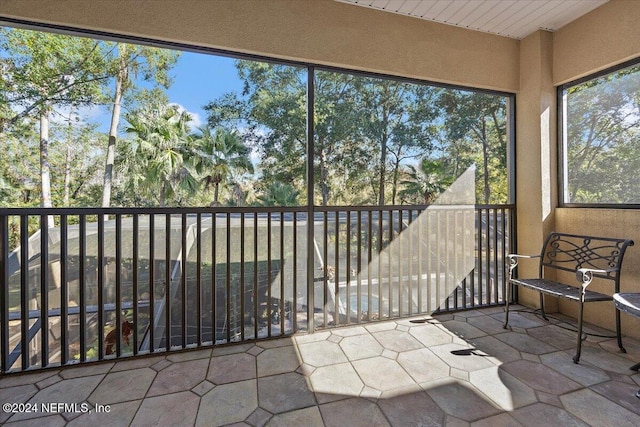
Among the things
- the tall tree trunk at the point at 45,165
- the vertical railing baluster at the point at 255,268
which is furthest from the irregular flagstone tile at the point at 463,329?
the tall tree trunk at the point at 45,165

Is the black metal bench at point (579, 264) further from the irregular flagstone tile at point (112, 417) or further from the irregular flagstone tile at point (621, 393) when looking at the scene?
the irregular flagstone tile at point (112, 417)

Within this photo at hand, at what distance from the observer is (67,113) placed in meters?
1.91

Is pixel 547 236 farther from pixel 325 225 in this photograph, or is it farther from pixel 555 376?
pixel 325 225

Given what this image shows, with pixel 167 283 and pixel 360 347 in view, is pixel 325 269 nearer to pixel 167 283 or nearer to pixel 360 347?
pixel 360 347

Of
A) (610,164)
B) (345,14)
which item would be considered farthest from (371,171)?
(610,164)

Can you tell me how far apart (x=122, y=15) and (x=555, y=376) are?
140 inches

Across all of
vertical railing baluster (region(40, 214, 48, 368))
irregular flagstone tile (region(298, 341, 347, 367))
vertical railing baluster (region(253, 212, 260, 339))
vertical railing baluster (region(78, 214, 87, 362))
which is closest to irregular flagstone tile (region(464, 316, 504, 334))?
irregular flagstone tile (region(298, 341, 347, 367))

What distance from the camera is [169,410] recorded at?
148 centimetres

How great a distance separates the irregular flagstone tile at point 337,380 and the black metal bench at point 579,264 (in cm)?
146

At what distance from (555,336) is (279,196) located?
2415mm

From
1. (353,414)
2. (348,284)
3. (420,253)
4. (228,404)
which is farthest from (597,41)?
(228,404)

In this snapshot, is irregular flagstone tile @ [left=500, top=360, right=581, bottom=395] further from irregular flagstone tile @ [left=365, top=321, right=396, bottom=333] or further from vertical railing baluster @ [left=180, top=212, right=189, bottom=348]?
vertical railing baluster @ [left=180, top=212, right=189, bottom=348]

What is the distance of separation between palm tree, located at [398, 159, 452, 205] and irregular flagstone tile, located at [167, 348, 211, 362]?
202 cm

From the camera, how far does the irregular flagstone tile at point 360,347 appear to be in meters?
2.01
